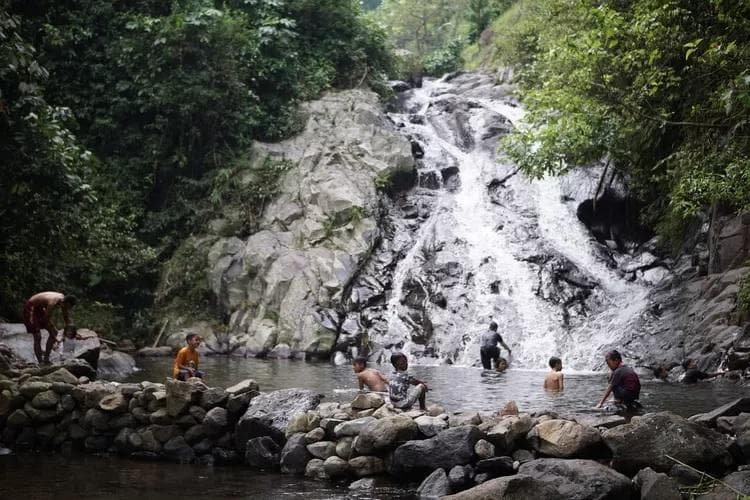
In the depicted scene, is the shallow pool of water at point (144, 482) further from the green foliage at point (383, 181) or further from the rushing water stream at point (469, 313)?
the green foliage at point (383, 181)

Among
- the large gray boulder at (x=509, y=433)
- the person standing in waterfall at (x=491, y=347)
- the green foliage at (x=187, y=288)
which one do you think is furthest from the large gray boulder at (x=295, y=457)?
the green foliage at (x=187, y=288)

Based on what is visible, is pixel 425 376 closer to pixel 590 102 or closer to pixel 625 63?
pixel 590 102

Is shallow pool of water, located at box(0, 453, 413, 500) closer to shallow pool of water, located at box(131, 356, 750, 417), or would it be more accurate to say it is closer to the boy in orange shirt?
the boy in orange shirt

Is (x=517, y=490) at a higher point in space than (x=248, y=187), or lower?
lower

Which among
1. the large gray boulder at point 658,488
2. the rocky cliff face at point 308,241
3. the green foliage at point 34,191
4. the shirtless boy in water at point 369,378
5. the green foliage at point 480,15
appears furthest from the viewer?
the green foliage at point 480,15

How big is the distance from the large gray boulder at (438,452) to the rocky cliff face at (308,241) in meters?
12.1

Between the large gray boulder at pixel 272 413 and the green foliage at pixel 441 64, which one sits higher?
the green foliage at pixel 441 64

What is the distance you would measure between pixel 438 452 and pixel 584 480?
1.61 metres

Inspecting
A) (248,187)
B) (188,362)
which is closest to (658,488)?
(188,362)

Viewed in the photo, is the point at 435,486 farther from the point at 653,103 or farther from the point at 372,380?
the point at 653,103

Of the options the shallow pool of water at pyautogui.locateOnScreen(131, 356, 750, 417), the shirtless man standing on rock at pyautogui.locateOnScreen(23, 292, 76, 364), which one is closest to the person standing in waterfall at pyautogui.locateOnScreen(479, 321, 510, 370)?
the shallow pool of water at pyautogui.locateOnScreen(131, 356, 750, 417)

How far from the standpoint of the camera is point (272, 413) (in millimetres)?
8906

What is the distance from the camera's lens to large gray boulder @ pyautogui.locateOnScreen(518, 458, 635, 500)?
6371mm

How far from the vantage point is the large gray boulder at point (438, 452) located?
24.5 ft
